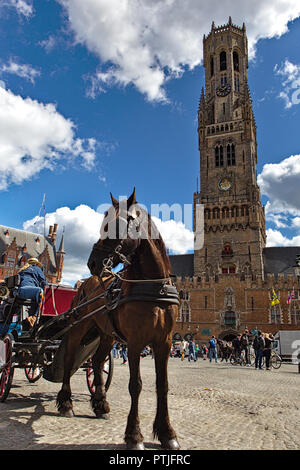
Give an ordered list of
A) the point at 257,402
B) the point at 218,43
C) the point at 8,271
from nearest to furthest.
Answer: the point at 257,402, the point at 8,271, the point at 218,43

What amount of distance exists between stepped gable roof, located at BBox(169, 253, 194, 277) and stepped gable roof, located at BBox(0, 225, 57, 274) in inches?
762

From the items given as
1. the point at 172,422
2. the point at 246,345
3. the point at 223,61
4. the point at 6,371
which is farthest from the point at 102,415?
the point at 223,61

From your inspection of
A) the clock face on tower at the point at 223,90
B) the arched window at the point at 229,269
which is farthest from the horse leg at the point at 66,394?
the clock face on tower at the point at 223,90

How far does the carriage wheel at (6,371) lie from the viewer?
217 inches

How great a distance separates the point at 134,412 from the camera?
345 centimetres

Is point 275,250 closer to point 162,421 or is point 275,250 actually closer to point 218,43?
point 218,43

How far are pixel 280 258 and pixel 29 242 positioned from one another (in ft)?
125

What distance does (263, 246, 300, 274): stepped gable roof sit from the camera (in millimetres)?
43281

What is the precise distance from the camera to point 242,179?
46562 mm

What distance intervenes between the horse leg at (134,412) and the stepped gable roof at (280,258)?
43089mm

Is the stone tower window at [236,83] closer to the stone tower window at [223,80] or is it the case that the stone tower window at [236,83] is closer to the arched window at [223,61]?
the stone tower window at [223,80]

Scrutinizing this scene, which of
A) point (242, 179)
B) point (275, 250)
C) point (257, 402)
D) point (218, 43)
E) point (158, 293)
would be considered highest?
point (218, 43)
